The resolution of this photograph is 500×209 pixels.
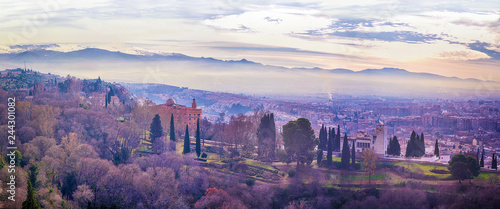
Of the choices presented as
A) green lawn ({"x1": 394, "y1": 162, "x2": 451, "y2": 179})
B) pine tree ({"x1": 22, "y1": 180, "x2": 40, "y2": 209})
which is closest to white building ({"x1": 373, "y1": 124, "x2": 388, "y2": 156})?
green lawn ({"x1": 394, "y1": 162, "x2": 451, "y2": 179})

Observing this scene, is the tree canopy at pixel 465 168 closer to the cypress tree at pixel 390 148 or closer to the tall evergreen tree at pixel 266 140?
the cypress tree at pixel 390 148

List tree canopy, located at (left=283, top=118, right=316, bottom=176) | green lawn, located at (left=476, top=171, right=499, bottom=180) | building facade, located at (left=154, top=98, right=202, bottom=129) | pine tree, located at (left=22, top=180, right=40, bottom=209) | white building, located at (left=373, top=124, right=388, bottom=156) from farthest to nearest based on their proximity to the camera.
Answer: building facade, located at (left=154, top=98, right=202, bottom=129), white building, located at (left=373, top=124, right=388, bottom=156), tree canopy, located at (left=283, top=118, right=316, bottom=176), green lawn, located at (left=476, top=171, right=499, bottom=180), pine tree, located at (left=22, top=180, right=40, bottom=209)

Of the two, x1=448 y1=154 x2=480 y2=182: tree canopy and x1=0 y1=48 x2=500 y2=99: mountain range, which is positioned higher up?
x1=0 y1=48 x2=500 y2=99: mountain range

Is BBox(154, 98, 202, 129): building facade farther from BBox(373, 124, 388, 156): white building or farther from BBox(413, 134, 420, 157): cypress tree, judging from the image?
BBox(413, 134, 420, 157): cypress tree

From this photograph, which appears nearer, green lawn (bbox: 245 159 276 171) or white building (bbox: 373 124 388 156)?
green lawn (bbox: 245 159 276 171)

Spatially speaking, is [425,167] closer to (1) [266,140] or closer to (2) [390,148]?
(2) [390,148]

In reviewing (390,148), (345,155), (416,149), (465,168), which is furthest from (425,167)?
(345,155)

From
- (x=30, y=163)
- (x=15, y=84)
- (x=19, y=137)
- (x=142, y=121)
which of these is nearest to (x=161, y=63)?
(x=15, y=84)

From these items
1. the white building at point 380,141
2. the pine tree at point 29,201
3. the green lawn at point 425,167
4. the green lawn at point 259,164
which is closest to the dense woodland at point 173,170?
the pine tree at point 29,201

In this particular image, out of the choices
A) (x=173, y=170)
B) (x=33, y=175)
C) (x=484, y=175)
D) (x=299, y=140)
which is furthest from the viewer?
(x=299, y=140)
